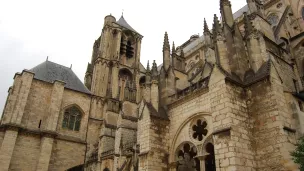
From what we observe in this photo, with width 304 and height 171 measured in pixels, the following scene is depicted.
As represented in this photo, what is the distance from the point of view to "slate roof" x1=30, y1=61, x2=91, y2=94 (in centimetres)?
2180

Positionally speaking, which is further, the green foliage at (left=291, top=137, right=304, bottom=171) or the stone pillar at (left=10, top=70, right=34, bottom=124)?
the stone pillar at (left=10, top=70, right=34, bottom=124)

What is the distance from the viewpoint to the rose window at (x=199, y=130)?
9.92 m

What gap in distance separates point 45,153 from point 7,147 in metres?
2.42

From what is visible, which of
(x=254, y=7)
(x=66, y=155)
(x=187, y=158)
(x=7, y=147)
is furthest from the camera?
(x=66, y=155)

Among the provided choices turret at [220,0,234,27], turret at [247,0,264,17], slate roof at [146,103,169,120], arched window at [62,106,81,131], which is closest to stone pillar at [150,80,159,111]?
slate roof at [146,103,169,120]

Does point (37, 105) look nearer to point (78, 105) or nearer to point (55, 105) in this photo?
point (55, 105)

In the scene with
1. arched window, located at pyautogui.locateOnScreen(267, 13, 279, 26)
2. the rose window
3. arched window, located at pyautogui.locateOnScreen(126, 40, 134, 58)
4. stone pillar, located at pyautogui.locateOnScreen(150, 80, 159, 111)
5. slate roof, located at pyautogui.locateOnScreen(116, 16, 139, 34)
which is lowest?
the rose window

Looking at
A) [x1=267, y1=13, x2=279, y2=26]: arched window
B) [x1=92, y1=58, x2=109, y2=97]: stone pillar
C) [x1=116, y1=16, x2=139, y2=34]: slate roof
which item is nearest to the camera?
[x1=267, y1=13, x2=279, y2=26]: arched window

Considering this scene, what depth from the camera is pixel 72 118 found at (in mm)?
21516

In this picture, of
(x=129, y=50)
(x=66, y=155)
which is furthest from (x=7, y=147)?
(x=129, y=50)

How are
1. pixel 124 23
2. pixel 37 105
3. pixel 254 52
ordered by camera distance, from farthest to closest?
pixel 124 23, pixel 37 105, pixel 254 52

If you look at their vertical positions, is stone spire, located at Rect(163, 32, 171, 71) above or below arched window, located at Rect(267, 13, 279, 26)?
below

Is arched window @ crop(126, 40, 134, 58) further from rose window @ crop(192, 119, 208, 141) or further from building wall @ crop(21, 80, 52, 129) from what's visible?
rose window @ crop(192, 119, 208, 141)

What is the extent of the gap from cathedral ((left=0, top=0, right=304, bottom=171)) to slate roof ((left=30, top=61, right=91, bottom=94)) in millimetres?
119
